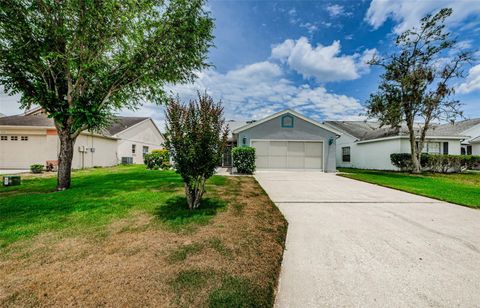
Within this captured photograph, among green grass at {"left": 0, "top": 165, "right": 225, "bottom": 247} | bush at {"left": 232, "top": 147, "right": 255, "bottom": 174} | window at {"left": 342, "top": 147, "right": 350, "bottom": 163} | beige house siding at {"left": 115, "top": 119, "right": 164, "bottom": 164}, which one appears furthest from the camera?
window at {"left": 342, "top": 147, "right": 350, "bottom": 163}

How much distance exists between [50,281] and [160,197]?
3.67 metres

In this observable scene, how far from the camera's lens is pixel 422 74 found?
12.8 m

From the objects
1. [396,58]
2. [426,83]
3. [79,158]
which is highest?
[396,58]

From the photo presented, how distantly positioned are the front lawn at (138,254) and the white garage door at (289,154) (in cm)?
990

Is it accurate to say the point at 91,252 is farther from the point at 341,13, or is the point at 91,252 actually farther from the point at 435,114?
the point at 435,114

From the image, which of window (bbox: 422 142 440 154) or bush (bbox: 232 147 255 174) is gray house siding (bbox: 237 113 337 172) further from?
window (bbox: 422 142 440 154)

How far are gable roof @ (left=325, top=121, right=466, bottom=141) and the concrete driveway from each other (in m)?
14.1

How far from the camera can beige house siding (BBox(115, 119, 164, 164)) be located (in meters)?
19.0

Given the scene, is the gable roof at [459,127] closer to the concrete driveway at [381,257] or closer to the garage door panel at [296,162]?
the garage door panel at [296,162]

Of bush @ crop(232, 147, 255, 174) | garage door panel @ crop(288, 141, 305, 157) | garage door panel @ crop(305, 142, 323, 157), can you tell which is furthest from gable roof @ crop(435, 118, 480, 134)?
bush @ crop(232, 147, 255, 174)

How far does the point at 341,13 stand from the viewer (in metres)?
10.2

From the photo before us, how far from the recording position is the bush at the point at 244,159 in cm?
1311

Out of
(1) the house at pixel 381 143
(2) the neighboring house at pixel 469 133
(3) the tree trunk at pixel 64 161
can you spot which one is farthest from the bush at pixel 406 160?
(3) the tree trunk at pixel 64 161

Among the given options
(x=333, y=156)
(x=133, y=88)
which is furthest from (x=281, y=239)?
(x=333, y=156)
